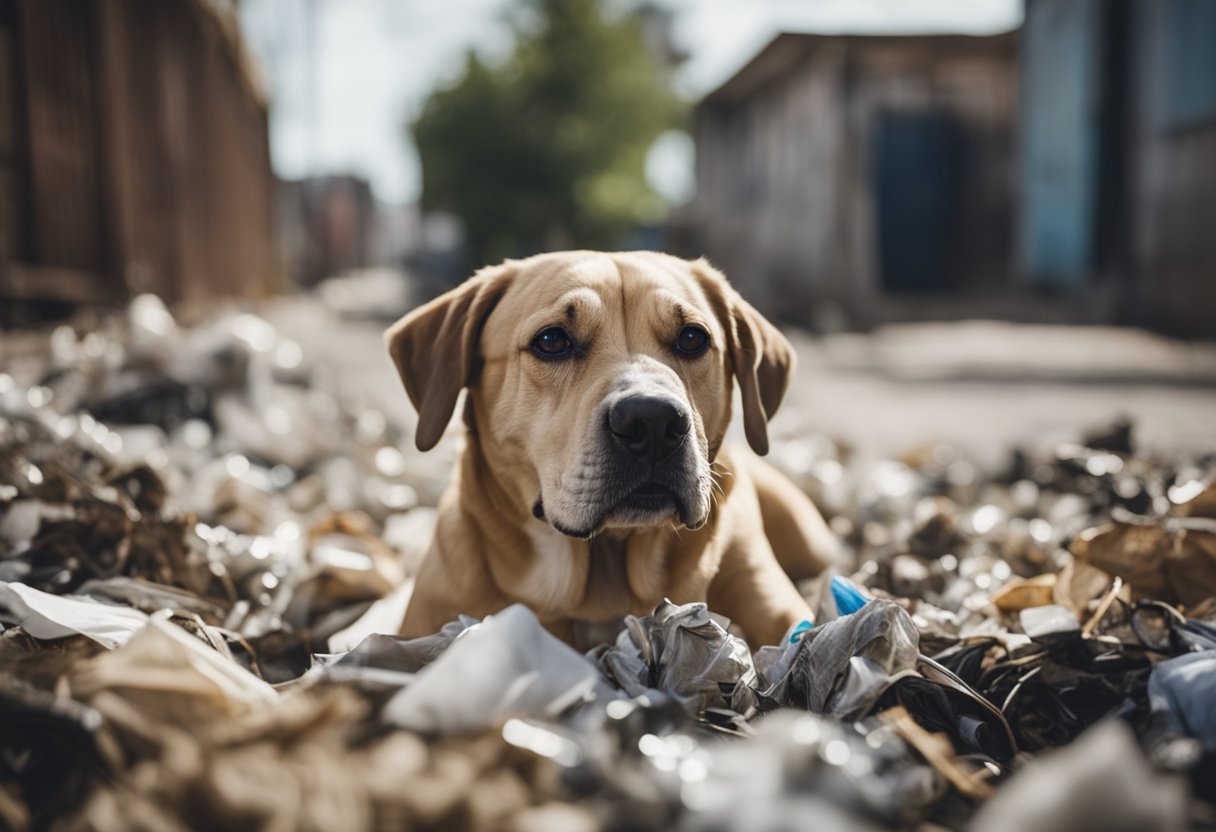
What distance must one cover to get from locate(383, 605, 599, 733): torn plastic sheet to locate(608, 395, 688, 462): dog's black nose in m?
0.77

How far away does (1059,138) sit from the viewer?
11.1 meters

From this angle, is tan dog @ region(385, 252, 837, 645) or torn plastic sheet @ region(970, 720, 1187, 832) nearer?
torn plastic sheet @ region(970, 720, 1187, 832)

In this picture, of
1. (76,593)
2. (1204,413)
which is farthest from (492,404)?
(1204,413)

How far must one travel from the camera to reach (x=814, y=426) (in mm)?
6250

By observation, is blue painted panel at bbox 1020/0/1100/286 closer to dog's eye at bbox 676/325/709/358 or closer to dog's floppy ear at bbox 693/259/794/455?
dog's floppy ear at bbox 693/259/794/455

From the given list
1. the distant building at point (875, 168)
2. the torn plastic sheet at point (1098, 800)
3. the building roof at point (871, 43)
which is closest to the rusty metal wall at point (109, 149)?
the torn plastic sheet at point (1098, 800)

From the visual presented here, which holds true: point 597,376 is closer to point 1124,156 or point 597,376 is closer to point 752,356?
point 752,356

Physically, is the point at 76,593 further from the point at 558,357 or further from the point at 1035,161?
the point at 1035,161

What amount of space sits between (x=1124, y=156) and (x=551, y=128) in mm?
16953

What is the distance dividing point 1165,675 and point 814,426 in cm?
449

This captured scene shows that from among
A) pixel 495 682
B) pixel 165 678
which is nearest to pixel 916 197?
pixel 495 682

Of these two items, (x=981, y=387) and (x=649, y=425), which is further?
(x=981, y=387)

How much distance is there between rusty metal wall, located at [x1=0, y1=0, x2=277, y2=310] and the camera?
6.33m

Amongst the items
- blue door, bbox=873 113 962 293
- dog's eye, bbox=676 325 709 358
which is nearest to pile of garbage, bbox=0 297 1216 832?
dog's eye, bbox=676 325 709 358
